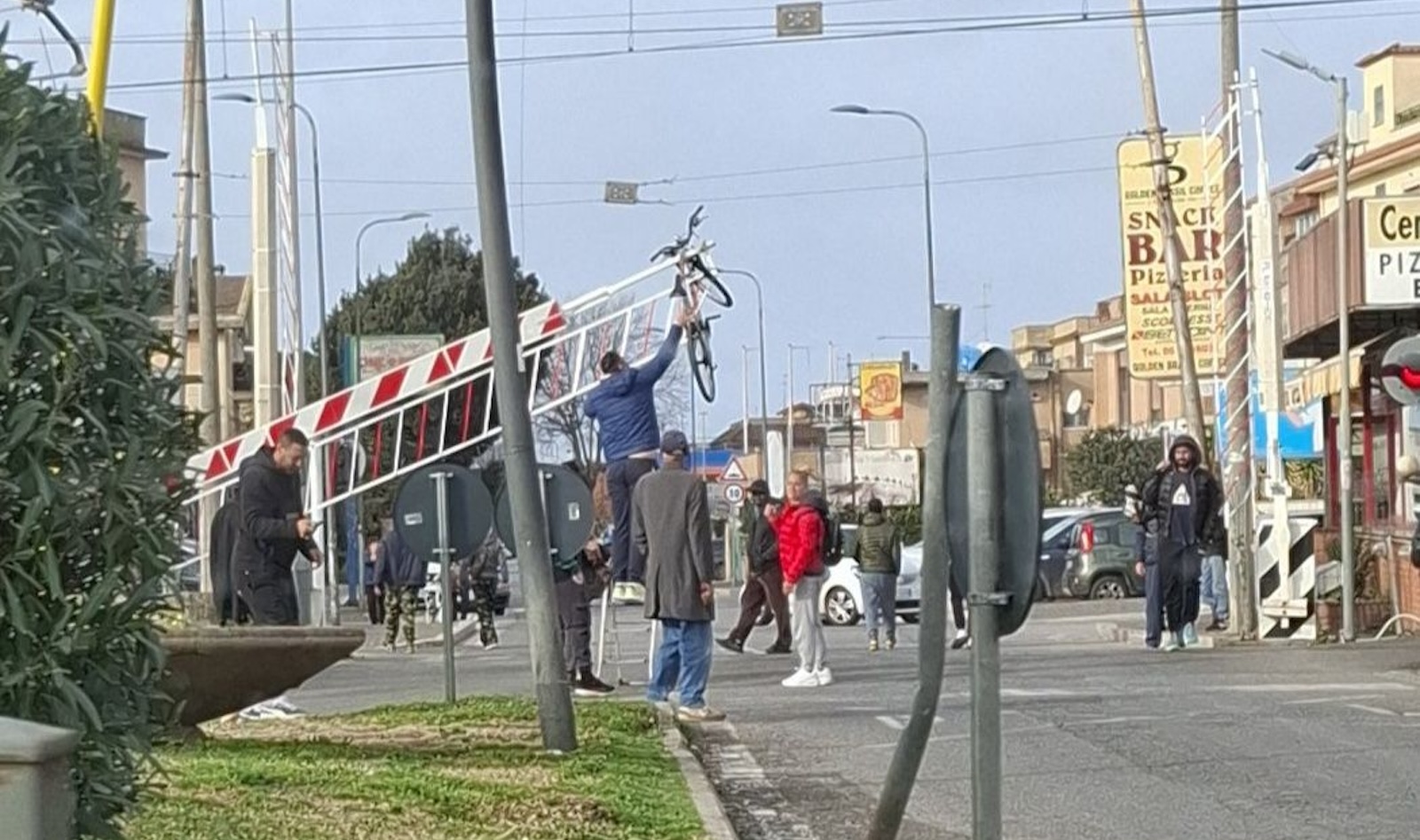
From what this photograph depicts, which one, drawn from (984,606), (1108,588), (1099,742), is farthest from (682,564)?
(1108,588)

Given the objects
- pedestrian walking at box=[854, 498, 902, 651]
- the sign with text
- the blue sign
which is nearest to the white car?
the blue sign

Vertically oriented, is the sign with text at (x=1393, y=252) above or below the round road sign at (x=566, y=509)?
above

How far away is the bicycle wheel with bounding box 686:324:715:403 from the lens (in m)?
17.9

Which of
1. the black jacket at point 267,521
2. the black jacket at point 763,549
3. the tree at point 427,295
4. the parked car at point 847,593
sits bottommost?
the parked car at point 847,593

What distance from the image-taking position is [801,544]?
67.6 feet

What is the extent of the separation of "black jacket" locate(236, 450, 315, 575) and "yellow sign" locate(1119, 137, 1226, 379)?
51.3 ft

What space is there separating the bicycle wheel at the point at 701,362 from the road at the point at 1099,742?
2.23 metres

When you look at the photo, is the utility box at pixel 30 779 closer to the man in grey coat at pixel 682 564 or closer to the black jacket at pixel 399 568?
the man in grey coat at pixel 682 564

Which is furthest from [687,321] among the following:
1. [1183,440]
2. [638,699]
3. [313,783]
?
[313,783]

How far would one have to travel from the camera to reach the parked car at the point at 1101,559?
44.1 metres

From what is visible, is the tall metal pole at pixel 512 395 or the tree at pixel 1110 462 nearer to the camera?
the tall metal pole at pixel 512 395

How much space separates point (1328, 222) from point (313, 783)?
58.7 ft

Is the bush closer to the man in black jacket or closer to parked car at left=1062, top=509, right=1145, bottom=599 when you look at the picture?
the man in black jacket

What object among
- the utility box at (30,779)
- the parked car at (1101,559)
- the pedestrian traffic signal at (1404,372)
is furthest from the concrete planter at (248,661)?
the parked car at (1101,559)
